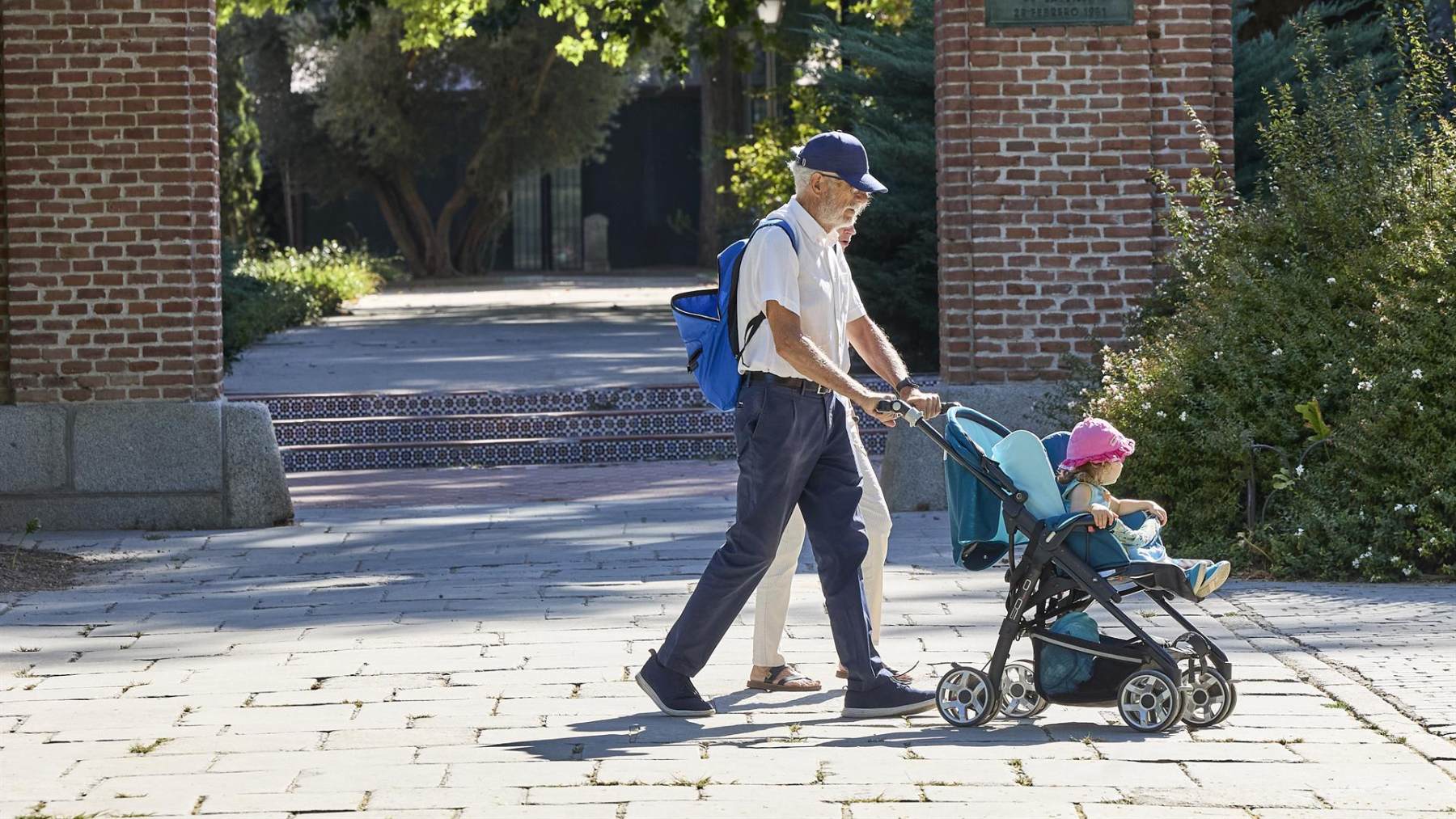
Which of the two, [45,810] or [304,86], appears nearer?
[45,810]

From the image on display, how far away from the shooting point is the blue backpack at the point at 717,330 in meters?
6.11

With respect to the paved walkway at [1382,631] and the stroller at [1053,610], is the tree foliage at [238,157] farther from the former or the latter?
the stroller at [1053,610]

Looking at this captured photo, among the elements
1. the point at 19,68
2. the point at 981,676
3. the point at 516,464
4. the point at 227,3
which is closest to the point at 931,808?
the point at 981,676

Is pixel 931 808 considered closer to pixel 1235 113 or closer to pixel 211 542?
pixel 211 542

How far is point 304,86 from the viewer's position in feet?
123

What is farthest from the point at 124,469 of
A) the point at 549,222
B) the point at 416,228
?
the point at 549,222

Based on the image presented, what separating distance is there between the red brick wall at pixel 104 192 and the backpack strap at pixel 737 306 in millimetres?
5490

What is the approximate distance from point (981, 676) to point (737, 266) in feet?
4.79

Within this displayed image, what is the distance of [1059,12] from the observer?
10797 mm

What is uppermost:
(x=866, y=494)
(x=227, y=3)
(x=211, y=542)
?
(x=227, y=3)

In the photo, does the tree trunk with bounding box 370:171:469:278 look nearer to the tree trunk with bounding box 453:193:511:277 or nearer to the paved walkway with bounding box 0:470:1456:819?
the tree trunk with bounding box 453:193:511:277

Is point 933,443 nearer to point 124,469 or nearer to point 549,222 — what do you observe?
point 124,469

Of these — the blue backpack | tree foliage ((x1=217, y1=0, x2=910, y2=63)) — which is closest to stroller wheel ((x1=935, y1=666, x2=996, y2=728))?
the blue backpack

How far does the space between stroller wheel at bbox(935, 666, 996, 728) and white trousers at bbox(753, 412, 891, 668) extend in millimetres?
558
